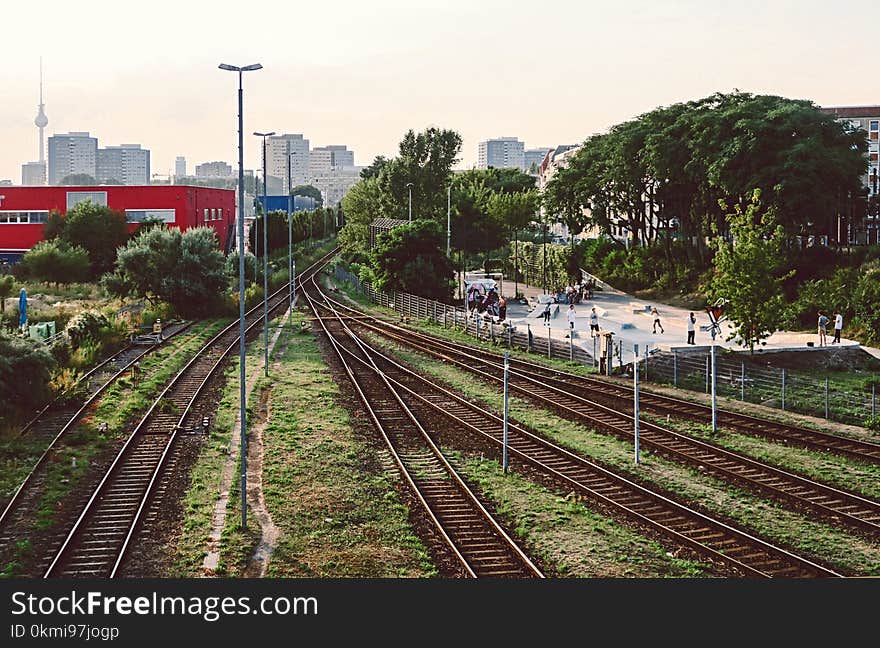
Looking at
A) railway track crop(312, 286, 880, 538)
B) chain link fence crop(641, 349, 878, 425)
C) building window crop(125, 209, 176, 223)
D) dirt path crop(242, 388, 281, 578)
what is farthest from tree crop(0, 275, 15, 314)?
chain link fence crop(641, 349, 878, 425)

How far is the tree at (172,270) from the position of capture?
183ft

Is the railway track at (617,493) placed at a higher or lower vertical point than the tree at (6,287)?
lower

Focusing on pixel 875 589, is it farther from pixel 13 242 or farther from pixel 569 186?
pixel 13 242

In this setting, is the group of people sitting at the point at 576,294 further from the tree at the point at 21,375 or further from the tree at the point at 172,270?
the tree at the point at 21,375

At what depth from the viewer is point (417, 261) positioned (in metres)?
58.9

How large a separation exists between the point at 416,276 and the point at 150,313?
49.2ft

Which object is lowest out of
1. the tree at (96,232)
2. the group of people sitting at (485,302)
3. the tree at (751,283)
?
the group of people sitting at (485,302)

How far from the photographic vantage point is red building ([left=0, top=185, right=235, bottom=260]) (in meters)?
84.1

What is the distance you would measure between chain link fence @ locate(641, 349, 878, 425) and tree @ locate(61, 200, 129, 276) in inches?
2092

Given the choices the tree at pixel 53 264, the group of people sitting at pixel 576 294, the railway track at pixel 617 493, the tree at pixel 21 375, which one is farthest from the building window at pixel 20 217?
the tree at pixel 21 375

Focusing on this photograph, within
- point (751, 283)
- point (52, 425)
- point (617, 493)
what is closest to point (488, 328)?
point (751, 283)

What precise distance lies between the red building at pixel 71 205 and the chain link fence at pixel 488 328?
25881mm

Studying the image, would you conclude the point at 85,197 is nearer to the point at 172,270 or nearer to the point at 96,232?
the point at 96,232

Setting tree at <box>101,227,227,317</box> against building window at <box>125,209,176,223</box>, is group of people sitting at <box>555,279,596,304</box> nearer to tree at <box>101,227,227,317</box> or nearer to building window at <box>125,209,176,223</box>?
tree at <box>101,227,227,317</box>
